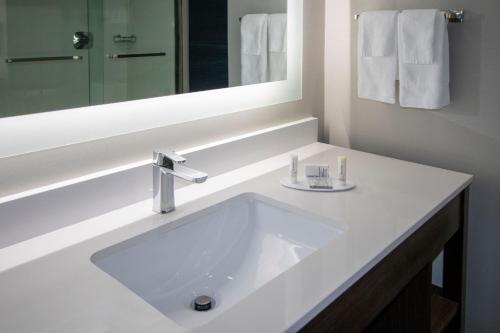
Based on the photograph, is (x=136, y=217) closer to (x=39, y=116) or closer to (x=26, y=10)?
(x=39, y=116)

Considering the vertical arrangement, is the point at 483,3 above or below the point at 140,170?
above

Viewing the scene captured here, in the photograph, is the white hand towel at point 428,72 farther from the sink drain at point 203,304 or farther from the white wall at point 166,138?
the sink drain at point 203,304

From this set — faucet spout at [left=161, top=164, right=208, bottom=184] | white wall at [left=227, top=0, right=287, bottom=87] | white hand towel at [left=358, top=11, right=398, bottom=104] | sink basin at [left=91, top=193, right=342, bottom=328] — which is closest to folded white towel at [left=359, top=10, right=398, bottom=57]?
white hand towel at [left=358, top=11, right=398, bottom=104]

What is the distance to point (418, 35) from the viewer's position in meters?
1.54

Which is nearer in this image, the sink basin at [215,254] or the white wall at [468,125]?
the sink basin at [215,254]

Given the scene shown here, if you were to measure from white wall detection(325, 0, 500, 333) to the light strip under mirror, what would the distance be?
199 mm

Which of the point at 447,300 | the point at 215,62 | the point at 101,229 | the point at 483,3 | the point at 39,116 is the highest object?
the point at 483,3

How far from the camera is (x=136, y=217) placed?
1.19 metres

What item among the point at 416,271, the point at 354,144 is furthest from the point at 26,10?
the point at 354,144

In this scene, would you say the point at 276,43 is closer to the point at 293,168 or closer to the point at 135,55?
the point at 293,168

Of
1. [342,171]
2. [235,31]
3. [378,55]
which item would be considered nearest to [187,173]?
[342,171]

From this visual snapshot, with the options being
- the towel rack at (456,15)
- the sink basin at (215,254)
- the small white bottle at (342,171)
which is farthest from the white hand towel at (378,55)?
the sink basin at (215,254)

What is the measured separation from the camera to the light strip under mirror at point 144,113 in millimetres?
1067

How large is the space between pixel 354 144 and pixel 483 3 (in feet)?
2.07
